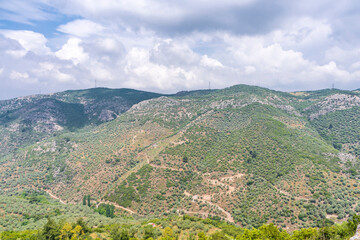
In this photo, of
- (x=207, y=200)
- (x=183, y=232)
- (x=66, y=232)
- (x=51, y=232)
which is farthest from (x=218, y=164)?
(x=51, y=232)

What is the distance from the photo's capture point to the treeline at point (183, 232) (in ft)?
123

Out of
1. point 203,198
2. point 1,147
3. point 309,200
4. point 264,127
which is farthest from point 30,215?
point 1,147

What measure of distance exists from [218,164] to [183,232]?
47607 millimetres

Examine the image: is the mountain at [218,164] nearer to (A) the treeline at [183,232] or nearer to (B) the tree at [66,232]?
(A) the treeline at [183,232]

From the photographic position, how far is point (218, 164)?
8938cm

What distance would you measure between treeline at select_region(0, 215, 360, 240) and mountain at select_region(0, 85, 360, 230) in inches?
699

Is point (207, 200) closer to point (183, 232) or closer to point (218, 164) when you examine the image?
point (218, 164)

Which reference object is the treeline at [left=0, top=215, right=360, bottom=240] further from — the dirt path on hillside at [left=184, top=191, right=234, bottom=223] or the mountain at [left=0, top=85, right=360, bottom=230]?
the mountain at [left=0, top=85, right=360, bottom=230]

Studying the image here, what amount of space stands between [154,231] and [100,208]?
139 feet

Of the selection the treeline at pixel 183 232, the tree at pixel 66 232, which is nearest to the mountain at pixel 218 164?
the treeline at pixel 183 232

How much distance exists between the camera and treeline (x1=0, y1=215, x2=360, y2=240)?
37469 millimetres

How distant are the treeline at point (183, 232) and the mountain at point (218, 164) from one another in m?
17.8

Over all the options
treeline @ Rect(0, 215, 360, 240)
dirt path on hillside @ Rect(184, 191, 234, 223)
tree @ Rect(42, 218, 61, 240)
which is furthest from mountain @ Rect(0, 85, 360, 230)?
tree @ Rect(42, 218, 61, 240)

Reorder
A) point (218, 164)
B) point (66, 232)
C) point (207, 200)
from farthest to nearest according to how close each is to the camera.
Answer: point (218, 164) → point (207, 200) → point (66, 232)
